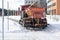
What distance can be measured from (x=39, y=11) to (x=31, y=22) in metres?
1.16

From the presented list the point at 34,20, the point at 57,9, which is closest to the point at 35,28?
the point at 34,20

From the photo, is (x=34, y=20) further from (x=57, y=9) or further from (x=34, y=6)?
(x=57, y=9)

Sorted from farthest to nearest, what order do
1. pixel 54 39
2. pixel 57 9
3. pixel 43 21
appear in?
pixel 57 9 < pixel 43 21 < pixel 54 39

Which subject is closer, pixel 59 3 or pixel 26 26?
pixel 26 26

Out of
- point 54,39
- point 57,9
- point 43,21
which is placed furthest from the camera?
point 57,9

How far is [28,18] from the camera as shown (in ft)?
47.6

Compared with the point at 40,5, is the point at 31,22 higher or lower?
lower

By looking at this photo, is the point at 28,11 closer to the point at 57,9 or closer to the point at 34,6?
the point at 34,6

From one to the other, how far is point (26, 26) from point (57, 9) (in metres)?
44.7

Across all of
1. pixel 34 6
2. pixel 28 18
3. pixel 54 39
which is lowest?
pixel 54 39

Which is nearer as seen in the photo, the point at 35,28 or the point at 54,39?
the point at 54,39

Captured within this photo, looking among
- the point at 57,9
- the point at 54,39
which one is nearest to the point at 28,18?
the point at 54,39

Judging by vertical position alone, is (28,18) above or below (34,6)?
below

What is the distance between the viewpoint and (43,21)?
14.4m
